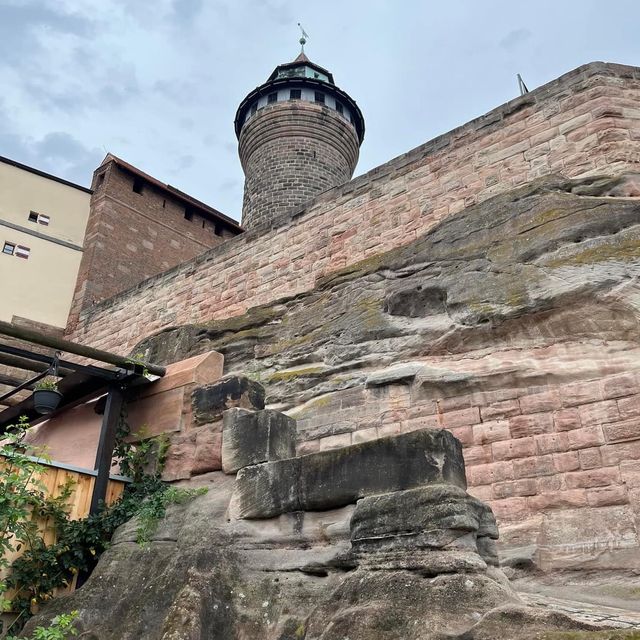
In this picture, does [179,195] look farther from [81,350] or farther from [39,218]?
[81,350]

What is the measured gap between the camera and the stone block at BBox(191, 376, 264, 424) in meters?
4.09

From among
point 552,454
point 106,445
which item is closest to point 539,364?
point 552,454

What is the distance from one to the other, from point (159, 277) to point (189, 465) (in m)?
10.1

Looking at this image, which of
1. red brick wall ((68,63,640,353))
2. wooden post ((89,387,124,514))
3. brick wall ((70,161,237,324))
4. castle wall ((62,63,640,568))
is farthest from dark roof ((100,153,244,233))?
wooden post ((89,387,124,514))

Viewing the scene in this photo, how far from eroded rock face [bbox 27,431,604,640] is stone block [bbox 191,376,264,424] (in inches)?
24.8

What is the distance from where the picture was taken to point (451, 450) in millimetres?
2834

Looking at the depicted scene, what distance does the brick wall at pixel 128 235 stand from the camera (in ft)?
54.3

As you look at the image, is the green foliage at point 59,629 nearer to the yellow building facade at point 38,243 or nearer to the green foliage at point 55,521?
the green foliage at point 55,521

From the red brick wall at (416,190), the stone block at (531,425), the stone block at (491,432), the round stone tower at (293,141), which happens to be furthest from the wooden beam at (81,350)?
the round stone tower at (293,141)

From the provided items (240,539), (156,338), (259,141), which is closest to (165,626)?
(240,539)

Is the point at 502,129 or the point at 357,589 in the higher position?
the point at 502,129

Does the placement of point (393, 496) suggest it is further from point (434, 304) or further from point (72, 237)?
point (72, 237)

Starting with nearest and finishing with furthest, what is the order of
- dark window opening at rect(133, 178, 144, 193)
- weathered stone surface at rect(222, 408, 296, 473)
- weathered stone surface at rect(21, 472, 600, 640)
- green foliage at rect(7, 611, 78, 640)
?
weathered stone surface at rect(21, 472, 600, 640)
green foliage at rect(7, 611, 78, 640)
weathered stone surface at rect(222, 408, 296, 473)
dark window opening at rect(133, 178, 144, 193)

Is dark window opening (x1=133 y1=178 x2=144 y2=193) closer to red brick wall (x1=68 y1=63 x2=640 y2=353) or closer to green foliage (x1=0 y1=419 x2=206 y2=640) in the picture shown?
red brick wall (x1=68 y1=63 x2=640 y2=353)
